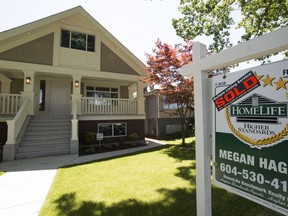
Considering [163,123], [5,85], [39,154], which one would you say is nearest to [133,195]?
[39,154]

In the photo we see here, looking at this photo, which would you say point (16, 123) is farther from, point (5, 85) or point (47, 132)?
point (5, 85)

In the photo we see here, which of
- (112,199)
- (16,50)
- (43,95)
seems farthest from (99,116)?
(112,199)

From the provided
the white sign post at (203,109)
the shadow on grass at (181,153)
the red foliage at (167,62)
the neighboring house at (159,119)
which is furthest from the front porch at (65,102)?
the white sign post at (203,109)

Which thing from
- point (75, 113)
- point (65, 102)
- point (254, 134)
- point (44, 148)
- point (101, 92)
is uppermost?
point (101, 92)

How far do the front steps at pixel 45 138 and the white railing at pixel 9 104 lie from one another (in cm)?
108

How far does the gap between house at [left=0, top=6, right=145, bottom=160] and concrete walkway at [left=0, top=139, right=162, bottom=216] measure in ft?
5.07

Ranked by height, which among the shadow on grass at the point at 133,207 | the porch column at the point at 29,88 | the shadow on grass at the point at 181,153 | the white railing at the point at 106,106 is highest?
the porch column at the point at 29,88

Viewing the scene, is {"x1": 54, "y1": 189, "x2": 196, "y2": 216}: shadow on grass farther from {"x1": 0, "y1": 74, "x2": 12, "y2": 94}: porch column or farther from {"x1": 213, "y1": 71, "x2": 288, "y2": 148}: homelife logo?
{"x1": 0, "y1": 74, "x2": 12, "y2": 94}: porch column

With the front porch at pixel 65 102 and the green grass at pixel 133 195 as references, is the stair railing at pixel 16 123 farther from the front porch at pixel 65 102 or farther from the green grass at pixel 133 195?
the green grass at pixel 133 195

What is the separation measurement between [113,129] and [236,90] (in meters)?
11.6

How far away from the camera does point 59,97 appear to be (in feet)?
42.1

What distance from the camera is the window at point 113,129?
41.4 feet

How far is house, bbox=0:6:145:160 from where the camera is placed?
9.59 m

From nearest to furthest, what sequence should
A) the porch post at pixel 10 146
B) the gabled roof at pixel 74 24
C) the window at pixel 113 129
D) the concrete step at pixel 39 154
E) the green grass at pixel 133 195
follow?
the green grass at pixel 133 195
the porch post at pixel 10 146
the concrete step at pixel 39 154
the gabled roof at pixel 74 24
the window at pixel 113 129
